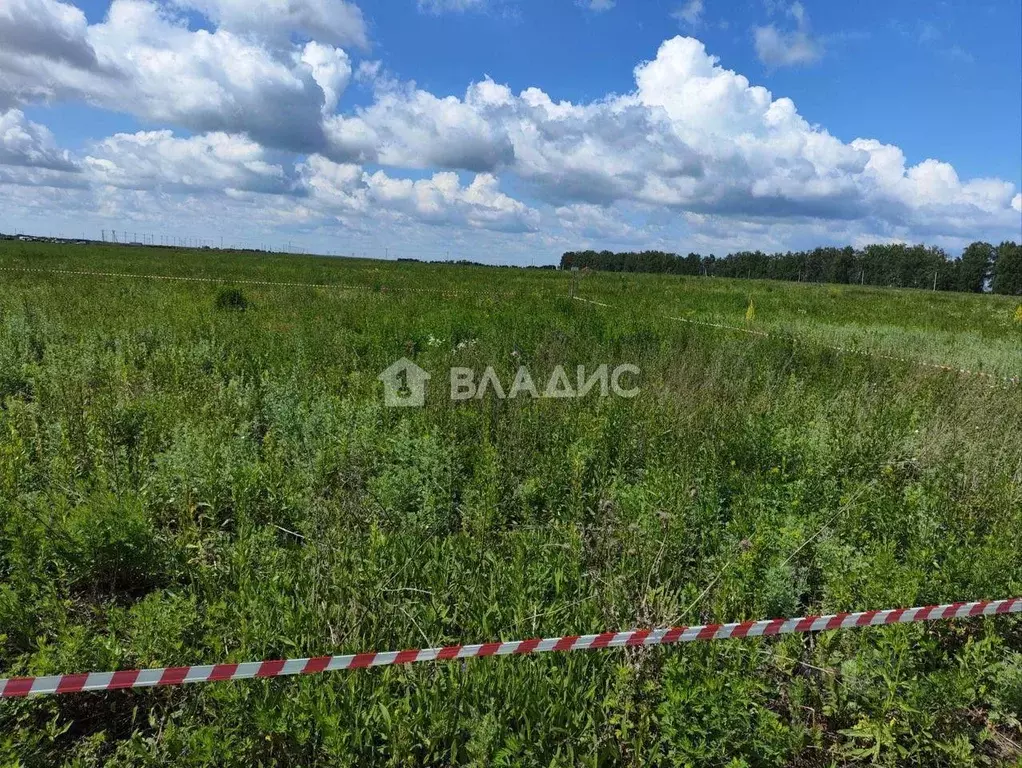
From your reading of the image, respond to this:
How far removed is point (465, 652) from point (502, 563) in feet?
3.02

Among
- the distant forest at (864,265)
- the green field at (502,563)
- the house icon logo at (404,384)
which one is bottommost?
the green field at (502,563)

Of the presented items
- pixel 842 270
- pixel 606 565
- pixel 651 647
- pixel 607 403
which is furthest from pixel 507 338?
pixel 842 270

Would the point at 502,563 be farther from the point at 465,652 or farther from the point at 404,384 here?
the point at 404,384

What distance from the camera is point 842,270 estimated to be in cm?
10581

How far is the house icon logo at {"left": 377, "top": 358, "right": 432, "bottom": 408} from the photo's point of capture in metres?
6.13

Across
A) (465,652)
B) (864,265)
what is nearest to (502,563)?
(465,652)

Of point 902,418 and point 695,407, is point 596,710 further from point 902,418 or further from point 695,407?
point 902,418

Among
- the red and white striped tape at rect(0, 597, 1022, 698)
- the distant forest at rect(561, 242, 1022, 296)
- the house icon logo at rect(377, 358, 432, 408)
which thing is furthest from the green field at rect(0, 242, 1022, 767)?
the distant forest at rect(561, 242, 1022, 296)

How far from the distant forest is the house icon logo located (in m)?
71.2

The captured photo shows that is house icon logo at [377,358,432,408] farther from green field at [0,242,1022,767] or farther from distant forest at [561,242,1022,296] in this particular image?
distant forest at [561,242,1022,296]

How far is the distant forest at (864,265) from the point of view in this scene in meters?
88.7

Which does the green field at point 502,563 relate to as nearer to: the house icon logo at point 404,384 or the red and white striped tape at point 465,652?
the red and white striped tape at point 465,652

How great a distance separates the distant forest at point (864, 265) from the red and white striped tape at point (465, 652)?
75972mm

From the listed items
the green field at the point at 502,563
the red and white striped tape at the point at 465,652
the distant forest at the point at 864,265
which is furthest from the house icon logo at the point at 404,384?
the distant forest at the point at 864,265
